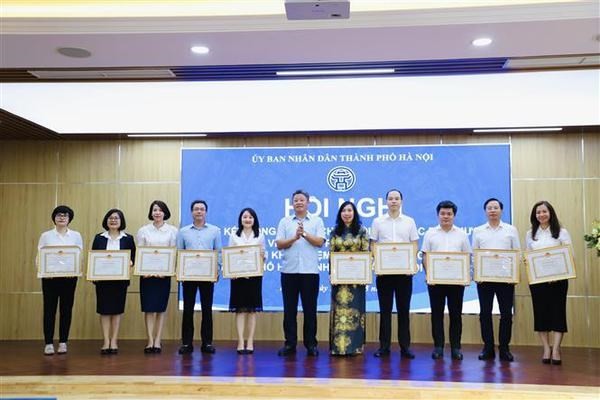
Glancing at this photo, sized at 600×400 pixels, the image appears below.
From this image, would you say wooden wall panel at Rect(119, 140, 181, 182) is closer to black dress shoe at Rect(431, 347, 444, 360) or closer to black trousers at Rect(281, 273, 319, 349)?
black trousers at Rect(281, 273, 319, 349)

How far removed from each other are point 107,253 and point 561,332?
4088 millimetres

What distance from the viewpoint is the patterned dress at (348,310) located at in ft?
17.7

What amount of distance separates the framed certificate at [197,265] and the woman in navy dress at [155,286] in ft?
0.64

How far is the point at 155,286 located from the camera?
A: 18.9 ft

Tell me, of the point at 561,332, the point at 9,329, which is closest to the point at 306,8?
the point at 561,332

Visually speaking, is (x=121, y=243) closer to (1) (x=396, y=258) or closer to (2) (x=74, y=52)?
(2) (x=74, y=52)

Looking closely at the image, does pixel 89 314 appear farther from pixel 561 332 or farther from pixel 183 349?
pixel 561 332

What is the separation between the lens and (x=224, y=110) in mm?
7070

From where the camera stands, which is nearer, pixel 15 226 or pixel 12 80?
pixel 12 80

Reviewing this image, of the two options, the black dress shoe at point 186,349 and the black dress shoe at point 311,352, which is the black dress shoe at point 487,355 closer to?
the black dress shoe at point 311,352

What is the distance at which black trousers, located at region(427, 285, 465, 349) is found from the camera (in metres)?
5.41

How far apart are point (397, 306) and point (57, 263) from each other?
3148mm

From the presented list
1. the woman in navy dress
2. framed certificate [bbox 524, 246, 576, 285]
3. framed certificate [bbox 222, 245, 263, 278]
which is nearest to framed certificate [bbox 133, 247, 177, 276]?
the woman in navy dress

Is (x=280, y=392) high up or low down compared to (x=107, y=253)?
down
